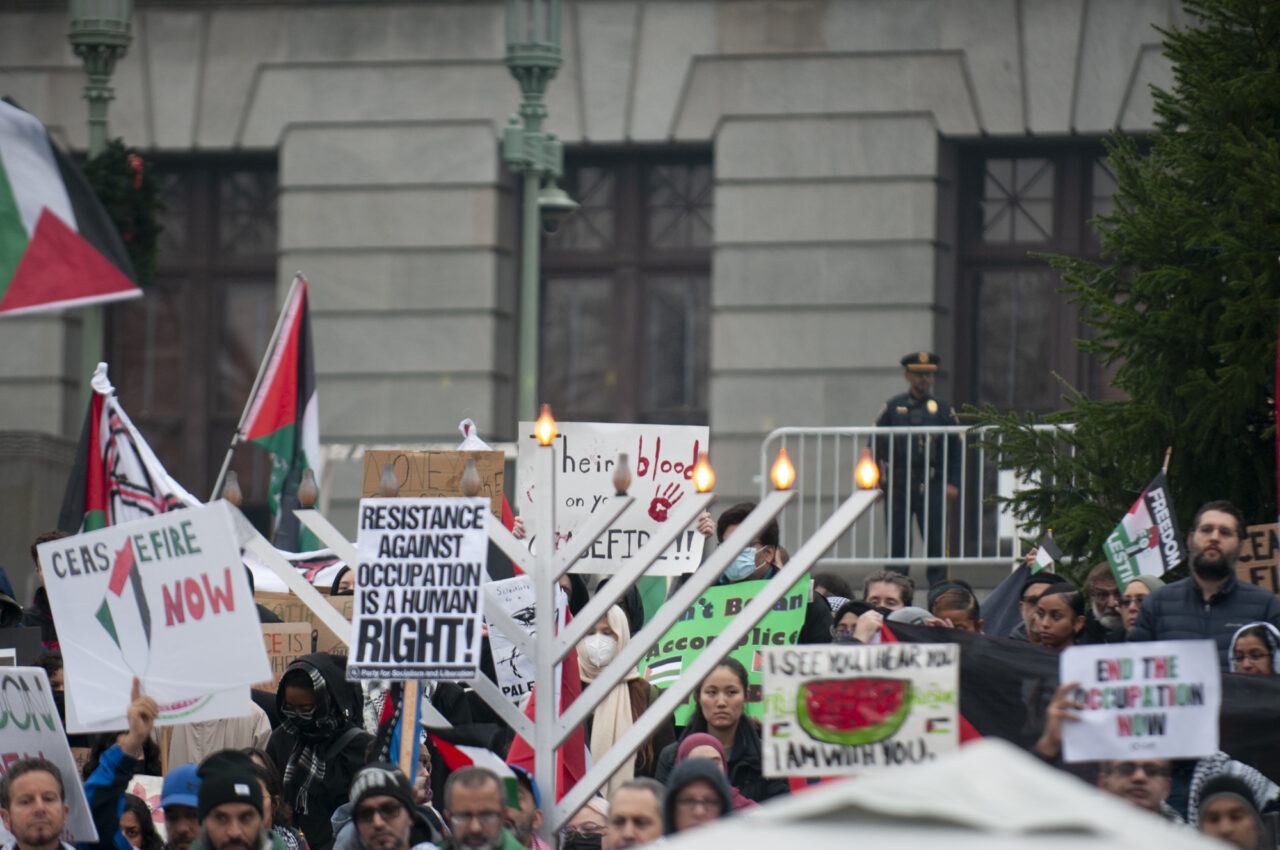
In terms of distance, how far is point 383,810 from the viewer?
695 cm

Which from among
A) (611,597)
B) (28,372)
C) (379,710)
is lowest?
(379,710)

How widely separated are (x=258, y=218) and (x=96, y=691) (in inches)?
537

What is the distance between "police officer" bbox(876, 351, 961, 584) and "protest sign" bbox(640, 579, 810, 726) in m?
6.04

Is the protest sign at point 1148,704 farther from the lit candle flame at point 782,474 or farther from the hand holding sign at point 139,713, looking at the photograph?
the hand holding sign at point 139,713

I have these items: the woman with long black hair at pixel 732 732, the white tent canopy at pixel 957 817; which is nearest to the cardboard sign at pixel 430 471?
the woman with long black hair at pixel 732 732

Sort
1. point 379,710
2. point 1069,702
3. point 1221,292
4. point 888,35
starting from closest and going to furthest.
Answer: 1. point 1069,702
2. point 379,710
3. point 1221,292
4. point 888,35

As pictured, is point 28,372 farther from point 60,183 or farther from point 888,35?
point 60,183

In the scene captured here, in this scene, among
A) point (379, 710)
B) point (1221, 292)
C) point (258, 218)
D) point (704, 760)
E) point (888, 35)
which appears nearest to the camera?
point (704, 760)

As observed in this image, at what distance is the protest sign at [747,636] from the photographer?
29.1 ft

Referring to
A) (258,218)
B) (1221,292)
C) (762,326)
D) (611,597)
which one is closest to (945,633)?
(611,597)

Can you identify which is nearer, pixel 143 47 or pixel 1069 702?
pixel 1069 702

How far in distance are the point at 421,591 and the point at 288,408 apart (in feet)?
27.0

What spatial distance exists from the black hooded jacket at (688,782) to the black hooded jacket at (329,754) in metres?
2.27

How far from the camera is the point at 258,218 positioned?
2023 centimetres
